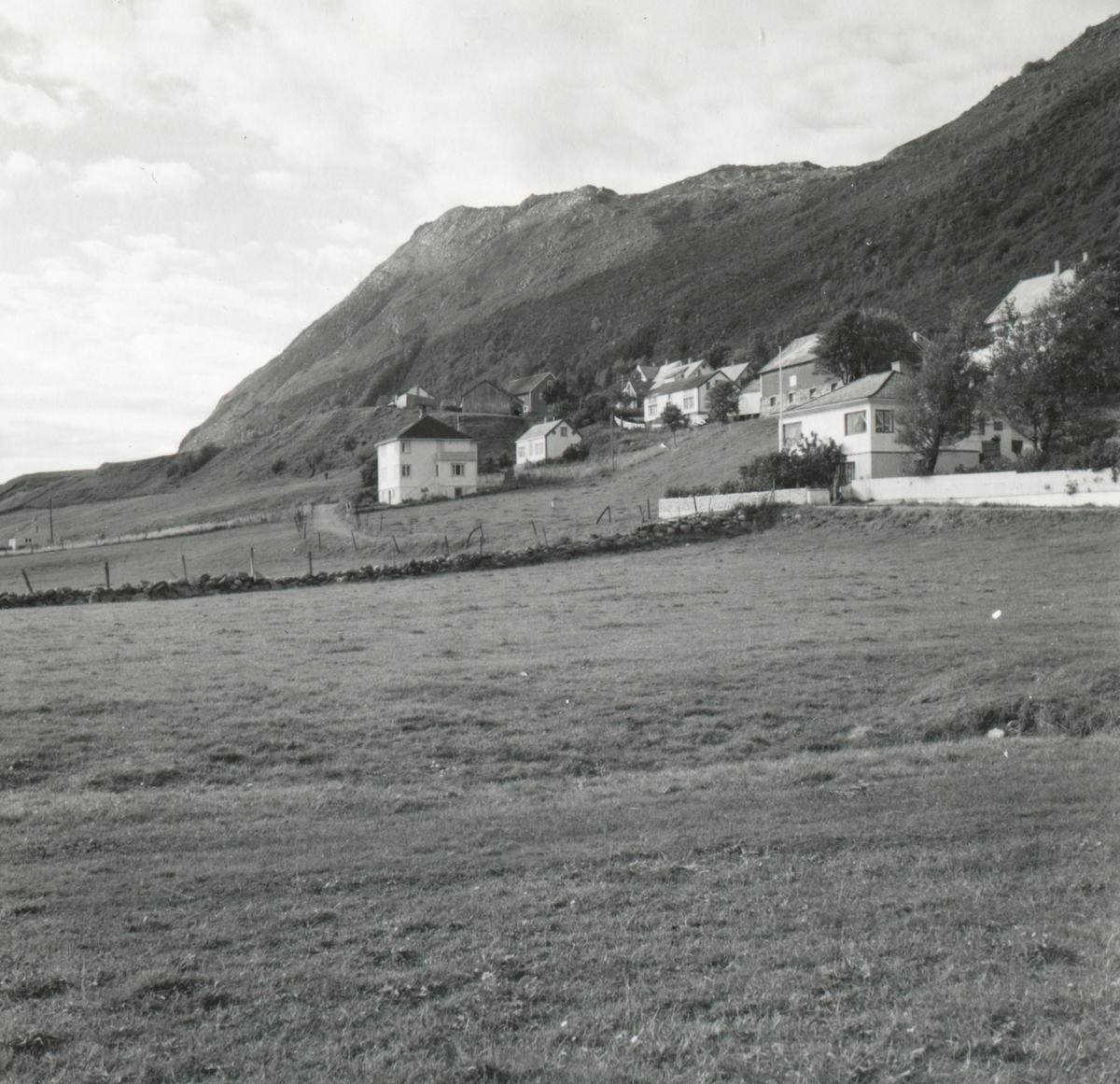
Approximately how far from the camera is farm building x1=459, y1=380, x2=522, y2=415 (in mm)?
172125

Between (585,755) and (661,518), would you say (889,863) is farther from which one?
(661,518)

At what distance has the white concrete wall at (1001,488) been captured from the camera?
146 ft

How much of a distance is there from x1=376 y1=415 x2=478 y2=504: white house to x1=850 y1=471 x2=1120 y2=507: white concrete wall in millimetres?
56145

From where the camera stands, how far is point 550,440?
12181 cm

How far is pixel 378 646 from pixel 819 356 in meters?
86.9

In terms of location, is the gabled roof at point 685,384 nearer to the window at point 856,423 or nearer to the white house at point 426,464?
the white house at point 426,464

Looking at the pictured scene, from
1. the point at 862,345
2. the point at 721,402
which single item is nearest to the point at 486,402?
the point at 721,402

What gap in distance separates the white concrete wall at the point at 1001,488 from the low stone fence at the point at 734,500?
277 cm

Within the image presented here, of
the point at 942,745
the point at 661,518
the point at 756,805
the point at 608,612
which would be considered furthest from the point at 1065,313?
the point at 756,805

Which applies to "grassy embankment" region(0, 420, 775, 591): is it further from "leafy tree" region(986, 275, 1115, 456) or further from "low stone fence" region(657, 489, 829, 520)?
"leafy tree" region(986, 275, 1115, 456)

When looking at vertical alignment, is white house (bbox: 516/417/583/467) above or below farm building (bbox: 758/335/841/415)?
below

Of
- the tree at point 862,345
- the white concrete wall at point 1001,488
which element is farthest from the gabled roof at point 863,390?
the tree at point 862,345

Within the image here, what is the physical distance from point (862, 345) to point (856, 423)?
135 feet

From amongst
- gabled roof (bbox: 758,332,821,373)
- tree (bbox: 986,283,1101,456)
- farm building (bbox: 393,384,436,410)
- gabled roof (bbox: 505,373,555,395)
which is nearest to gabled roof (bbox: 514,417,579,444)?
gabled roof (bbox: 758,332,821,373)
